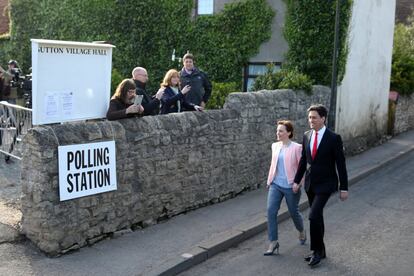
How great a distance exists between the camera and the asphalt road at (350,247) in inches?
252

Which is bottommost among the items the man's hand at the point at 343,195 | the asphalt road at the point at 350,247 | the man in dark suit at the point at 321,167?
the asphalt road at the point at 350,247

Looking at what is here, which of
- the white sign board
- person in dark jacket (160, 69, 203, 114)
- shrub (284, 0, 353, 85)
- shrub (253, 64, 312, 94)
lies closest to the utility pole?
shrub (284, 0, 353, 85)

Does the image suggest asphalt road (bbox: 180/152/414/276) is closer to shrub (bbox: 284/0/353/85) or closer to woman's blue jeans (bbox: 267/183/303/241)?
woman's blue jeans (bbox: 267/183/303/241)

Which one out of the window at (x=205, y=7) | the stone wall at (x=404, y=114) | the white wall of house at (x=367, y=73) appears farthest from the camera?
the stone wall at (x=404, y=114)

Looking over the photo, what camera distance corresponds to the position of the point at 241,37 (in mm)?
15734

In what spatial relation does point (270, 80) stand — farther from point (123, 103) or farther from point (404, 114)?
point (404, 114)

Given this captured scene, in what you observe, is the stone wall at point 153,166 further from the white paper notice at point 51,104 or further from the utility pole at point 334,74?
the utility pole at point 334,74

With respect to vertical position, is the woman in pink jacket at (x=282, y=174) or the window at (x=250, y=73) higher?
the window at (x=250, y=73)

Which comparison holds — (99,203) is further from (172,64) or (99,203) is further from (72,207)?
(172,64)

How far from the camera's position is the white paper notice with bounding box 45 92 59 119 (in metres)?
6.40

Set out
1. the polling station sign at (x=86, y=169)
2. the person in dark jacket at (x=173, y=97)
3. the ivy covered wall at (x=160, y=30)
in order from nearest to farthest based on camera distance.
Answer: the polling station sign at (x=86, y=169), the person in dark jacket at (x=173, y=97), the ivy covered wall at (x=160, y=30)

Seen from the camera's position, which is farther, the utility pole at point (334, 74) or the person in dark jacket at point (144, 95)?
the utility pole at point (334, 74)

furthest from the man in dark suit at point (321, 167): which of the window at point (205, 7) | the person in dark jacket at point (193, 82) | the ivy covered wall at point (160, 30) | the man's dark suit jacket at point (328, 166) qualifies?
the window at point (205, 7)

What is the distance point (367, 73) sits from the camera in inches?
645
